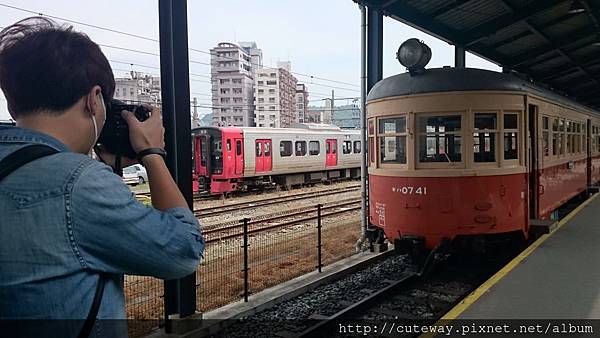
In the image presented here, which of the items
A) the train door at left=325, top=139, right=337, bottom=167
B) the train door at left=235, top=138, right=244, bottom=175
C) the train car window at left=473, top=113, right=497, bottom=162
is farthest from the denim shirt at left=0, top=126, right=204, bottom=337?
the train door at left=325, top=139, right=337, bottom=167

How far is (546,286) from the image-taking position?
5.49 metres

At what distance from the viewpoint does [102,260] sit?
122 cm

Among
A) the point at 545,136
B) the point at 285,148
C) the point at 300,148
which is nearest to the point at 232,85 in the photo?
the point at 300,148

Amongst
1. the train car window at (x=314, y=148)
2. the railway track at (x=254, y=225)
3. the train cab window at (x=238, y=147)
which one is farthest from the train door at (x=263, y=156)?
the railway track at (x=254, y=225)

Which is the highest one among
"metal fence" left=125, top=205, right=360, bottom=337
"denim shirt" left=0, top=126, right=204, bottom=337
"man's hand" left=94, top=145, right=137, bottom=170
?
"man's hand" left=94, top=145, right=137, bottom=170

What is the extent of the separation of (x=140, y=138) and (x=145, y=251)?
1.36 feet

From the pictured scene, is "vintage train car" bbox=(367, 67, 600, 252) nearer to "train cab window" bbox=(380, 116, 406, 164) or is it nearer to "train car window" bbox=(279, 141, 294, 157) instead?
"train cab window" bbox=(380, 116, 406, 164)

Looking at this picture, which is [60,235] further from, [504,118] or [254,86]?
[254,86]

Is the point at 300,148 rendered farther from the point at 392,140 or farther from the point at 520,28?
the point at 392,140

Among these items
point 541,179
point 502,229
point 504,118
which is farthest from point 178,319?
point 541,179

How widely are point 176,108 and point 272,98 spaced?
228ft

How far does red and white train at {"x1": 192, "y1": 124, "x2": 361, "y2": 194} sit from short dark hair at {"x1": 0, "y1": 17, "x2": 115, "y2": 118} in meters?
17.3

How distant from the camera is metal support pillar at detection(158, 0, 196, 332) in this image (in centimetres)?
481

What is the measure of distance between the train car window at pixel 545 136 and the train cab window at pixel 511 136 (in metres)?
1.44
